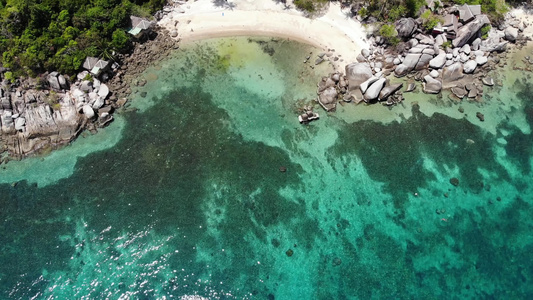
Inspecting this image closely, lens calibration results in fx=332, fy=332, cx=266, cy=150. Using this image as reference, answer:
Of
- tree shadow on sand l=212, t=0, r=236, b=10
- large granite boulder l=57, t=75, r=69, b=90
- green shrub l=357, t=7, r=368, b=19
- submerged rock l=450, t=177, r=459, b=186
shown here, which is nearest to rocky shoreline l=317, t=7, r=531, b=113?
green shrub l=357, t=7, r=368, b=19

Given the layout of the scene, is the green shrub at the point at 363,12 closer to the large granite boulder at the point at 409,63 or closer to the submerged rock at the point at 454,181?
the large granite boulder at the point at 409,63

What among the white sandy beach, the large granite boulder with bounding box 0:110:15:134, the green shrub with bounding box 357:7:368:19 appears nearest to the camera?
the large granite boulder with bounding box 0:110:15:134

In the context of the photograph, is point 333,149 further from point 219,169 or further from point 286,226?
point 219,169

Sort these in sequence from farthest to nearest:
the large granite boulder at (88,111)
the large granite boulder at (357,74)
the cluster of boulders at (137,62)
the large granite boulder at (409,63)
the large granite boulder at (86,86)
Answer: the large granite boulder at (409,63) < the cluster of boulders at (137,62) < the large granite boulder at (357,74) < the large granite boulder at (86,86) < the large granite boulder at (88,111)

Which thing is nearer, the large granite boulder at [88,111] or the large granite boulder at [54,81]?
the large granite boulder at [88,111]

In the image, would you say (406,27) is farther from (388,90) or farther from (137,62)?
(137,62)

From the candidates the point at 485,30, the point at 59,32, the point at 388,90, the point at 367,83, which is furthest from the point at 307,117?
the point at 59,32

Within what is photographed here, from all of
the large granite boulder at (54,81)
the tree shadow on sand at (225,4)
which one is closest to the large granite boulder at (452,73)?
the tree shadow on sand at (225,4)

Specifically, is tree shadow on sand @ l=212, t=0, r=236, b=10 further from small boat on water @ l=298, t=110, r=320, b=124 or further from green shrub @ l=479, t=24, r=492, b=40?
green shrub @ l=479, t=24, r=492, b=40
